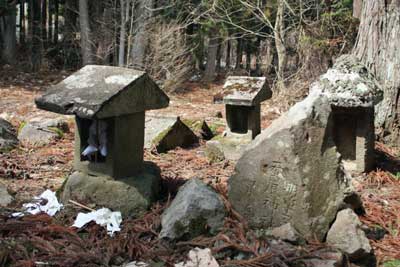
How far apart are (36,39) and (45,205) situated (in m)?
14.5

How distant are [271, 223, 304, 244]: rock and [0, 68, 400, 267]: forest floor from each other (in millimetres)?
113

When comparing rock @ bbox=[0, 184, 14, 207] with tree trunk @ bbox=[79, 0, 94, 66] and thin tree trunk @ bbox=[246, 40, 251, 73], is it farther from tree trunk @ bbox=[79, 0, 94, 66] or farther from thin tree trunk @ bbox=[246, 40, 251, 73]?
thin tree trunk @ bbox=[246, 40, 251, 73]

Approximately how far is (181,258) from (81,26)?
1424 centimetres

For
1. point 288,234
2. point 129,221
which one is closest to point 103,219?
point 129,221

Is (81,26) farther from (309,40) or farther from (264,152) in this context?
(264,152)

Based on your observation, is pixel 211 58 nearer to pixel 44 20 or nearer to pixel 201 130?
pixel 44 20

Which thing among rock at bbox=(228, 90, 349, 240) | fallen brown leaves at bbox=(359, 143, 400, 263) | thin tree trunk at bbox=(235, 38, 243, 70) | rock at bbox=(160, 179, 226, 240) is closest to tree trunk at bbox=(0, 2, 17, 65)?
thin tree trunk at bbox=(235, 38, 243, 70)

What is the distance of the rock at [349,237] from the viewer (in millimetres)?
4203

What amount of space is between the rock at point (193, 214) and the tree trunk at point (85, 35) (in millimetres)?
12987

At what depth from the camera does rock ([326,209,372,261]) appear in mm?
4203

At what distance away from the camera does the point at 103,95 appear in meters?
4.71

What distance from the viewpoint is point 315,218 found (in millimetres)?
4406

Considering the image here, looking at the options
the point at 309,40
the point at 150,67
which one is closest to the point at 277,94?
the point at 309,40

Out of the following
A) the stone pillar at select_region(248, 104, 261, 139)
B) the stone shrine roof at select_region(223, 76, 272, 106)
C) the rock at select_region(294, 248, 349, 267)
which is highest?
the stone shrine roof at select_region(223, 76, 272, 106)
